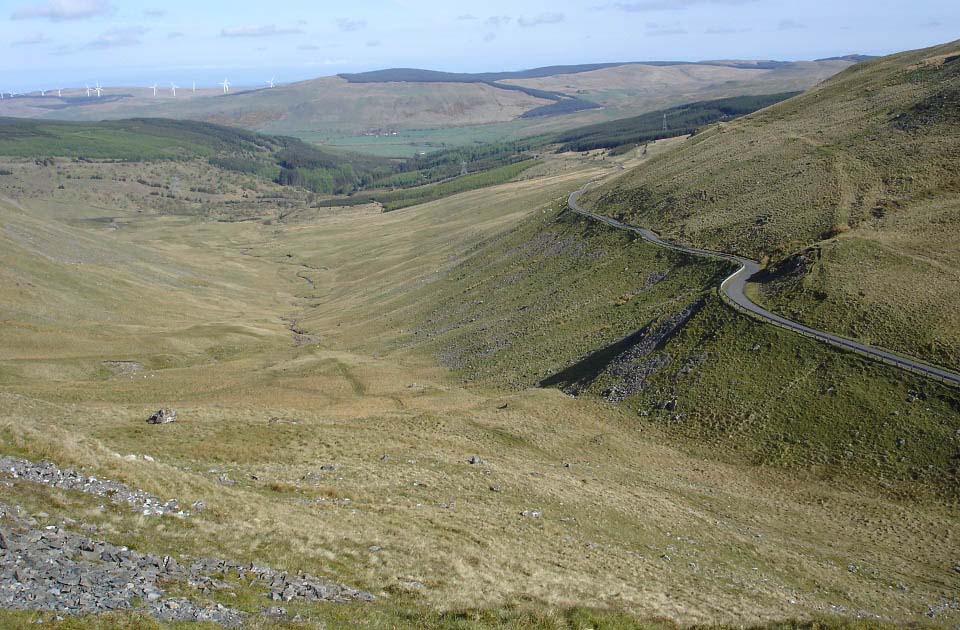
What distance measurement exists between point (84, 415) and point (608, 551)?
30.8 metres

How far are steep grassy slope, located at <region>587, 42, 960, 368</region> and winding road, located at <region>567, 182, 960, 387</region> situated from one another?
116cm

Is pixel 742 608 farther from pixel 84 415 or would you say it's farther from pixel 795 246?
pixel 795 246

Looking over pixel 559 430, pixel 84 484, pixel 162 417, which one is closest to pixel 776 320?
pixel 559 430

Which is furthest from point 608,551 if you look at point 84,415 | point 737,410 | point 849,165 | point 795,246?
point 849,165

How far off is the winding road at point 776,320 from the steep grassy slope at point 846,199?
1.16 m

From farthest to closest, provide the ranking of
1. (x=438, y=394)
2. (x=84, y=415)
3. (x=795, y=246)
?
(x=795, y=246) < (x=438, y=394) < (x=84, y=415)

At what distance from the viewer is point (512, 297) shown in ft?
290

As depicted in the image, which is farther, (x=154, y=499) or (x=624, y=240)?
(x=624, y=240)

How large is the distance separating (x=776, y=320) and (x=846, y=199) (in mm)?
32461

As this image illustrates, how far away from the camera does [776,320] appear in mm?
50812

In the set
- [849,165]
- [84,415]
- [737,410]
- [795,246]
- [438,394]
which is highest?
[849,165]

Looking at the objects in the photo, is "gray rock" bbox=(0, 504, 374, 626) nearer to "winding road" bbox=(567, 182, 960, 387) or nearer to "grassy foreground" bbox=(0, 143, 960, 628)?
"grassy foreground" bbox=(0, 143, 960, 628)

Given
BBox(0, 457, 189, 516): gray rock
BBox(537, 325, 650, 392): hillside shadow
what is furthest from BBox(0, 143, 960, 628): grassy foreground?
BBox(0, 457, 189, 516): gray rock

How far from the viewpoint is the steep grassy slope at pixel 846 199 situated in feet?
159
